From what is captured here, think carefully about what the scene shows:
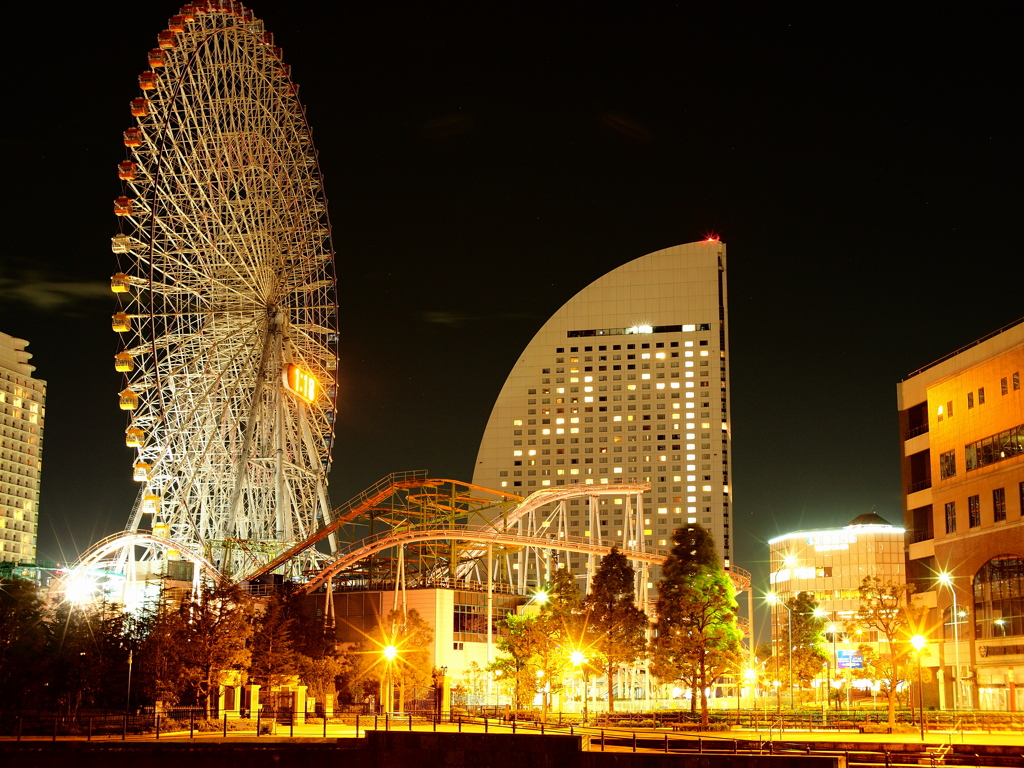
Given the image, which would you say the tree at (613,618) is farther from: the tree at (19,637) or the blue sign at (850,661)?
the blue sign at (850,661)

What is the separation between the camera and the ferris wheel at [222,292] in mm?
76625

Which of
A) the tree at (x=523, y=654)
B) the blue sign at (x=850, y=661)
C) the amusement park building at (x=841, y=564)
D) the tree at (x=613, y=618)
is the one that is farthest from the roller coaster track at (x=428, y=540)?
the amusement park building at (x=841, y=564)

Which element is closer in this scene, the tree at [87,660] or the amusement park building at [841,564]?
the tree at [87,660]

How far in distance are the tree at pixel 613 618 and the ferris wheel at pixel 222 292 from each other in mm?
29588

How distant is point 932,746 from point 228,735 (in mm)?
26113

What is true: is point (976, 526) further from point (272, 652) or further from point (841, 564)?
point (841, 564)

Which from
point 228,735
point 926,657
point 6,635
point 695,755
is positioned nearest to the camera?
point 695,755

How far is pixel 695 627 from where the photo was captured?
64.2 meters

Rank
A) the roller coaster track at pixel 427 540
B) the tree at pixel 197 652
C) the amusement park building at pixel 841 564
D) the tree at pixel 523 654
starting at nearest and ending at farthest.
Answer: the tree at pixel 197 652 → the tree at pixel 523 654 → the roller coaster track at pixel 427 540 → the amusement park building at pixel 841 564

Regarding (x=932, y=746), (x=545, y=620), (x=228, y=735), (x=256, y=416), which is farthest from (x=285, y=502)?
(x=932, y=746)

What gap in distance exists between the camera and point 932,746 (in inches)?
1636

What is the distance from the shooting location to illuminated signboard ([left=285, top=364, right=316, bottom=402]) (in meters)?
87.0

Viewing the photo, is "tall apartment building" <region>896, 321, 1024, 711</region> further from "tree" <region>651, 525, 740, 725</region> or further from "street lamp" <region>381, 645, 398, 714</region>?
"street lamp" <region>381, 645, 398, 714</region>

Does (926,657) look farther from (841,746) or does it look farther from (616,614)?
(841,746)
